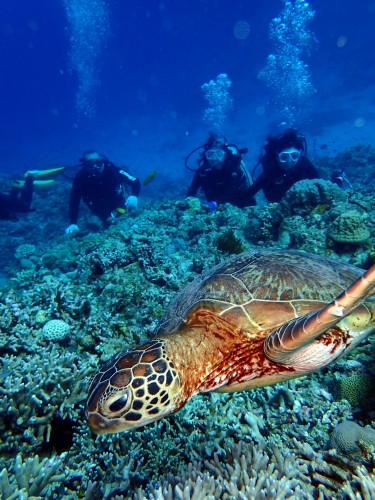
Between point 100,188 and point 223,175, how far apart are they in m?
4.49

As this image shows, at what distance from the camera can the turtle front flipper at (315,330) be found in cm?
119

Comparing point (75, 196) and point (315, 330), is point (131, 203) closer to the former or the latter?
point (75, 196)

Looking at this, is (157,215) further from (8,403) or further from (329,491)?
(329,491)

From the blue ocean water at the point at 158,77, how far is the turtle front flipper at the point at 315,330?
27572 mm

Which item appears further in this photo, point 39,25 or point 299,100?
point 39,25

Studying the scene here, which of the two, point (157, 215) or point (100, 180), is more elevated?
point (100, 180)

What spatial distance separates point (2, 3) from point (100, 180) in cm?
9156

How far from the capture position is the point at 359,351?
2.50m

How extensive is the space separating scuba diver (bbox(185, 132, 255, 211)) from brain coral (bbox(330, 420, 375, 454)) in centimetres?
737

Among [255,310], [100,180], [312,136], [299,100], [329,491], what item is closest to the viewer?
[329,491]

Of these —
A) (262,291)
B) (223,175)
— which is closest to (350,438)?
(262,291)

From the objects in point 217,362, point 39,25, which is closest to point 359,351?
point 217,362

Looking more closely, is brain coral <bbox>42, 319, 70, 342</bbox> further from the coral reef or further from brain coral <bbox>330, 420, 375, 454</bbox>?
brain coral <bbox>330, 420, 375, 454</bbox>

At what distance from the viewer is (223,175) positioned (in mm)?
8961
